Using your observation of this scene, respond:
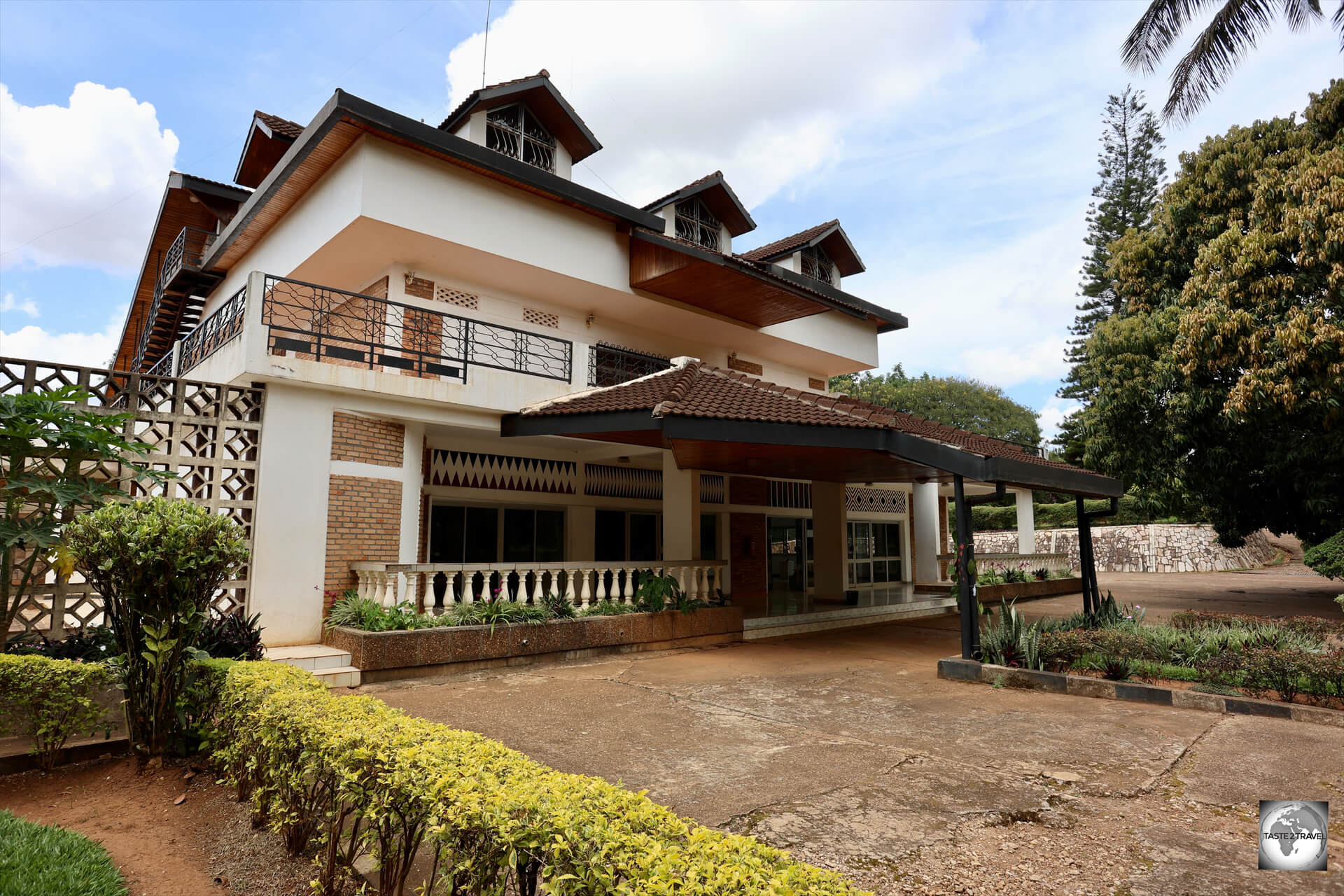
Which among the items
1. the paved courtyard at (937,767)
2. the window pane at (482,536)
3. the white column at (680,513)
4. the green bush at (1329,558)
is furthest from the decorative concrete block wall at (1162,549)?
the paved courtyard at (937,767)

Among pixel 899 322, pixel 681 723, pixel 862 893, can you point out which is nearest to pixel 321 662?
pixel 681 723

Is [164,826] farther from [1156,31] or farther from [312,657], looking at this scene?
[1156,31]

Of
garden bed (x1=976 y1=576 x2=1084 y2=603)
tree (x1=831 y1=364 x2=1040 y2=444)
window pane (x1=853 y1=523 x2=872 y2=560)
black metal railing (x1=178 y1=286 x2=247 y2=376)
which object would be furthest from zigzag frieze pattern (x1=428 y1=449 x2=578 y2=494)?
tree (x1=831 y1=364 x2=1040 y2=444)

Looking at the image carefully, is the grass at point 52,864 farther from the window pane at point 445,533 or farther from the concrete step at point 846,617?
the concrete step at point 846,617

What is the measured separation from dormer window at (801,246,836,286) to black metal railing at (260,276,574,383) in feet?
26.4

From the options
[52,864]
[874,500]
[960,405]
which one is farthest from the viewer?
[960,405]

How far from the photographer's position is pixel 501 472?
499 inches

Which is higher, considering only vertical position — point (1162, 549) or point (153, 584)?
point (153, 584)

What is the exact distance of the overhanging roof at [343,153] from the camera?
10203 mm

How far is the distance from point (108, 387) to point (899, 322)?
16968 mm

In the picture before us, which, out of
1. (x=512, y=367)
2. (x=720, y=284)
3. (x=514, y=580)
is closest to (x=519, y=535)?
(x=514, y=580)

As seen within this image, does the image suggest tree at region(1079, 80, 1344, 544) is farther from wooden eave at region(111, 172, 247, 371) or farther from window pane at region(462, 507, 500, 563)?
wooden eave at region(111, 172, 247, 371)

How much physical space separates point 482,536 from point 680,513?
11.4ft

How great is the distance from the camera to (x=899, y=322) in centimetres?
1936
